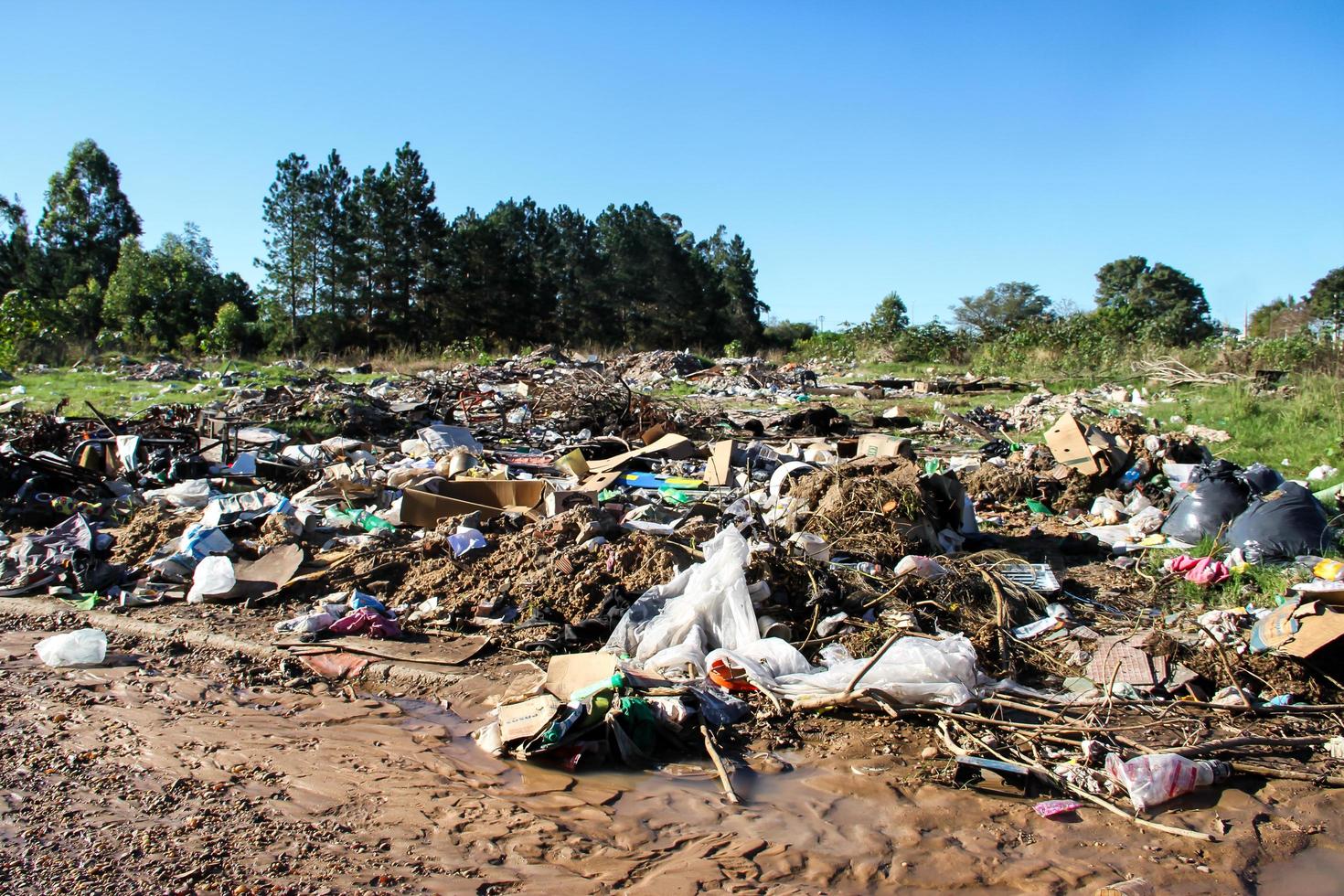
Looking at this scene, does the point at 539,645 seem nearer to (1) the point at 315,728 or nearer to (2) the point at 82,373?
(1) the point at 315,728

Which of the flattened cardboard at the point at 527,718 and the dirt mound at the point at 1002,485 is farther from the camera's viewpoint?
the dirt mound at the point at 1002,485

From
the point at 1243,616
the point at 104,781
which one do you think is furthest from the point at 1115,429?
the point at 104,781

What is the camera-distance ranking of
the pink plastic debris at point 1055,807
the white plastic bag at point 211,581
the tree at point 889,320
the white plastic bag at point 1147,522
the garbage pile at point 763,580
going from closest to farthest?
1. the pink plastic debris at point 1055,807
2. the garbage pile at point 763,580
3. the white plastic bag at point 211,581
4. the white plastic bag at point 1147,522
5. the tree at point 889,320

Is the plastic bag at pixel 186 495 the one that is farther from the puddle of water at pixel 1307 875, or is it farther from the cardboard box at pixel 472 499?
the puddle of water at pixel 1307 875

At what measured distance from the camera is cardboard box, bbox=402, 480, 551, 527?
605 centimetres

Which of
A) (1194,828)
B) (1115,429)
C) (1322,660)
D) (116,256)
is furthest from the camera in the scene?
(116,256)

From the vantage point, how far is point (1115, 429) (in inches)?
315

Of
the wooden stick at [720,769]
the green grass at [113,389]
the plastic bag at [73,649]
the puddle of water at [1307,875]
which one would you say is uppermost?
the green grass at [113,389]

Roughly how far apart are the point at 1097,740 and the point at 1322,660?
130cm

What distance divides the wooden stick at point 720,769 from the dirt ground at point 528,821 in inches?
1.9

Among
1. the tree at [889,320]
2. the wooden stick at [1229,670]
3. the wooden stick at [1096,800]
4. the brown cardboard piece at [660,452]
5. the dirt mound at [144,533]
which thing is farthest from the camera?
the tree at [889,320]

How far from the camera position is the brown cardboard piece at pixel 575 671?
11.6 ft

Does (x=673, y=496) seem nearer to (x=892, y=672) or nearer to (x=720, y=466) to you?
(x=720, y=466)

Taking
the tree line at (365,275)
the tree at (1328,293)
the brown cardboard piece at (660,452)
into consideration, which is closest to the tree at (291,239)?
the tree line at (365,275)
